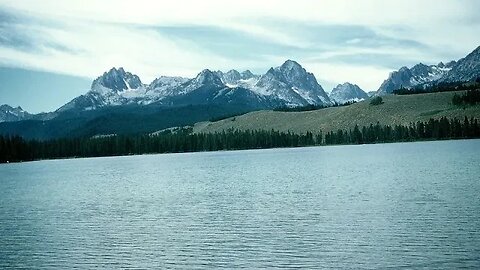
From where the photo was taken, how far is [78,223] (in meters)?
67.2

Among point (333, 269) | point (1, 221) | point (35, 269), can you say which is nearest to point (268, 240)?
point (333, 269)

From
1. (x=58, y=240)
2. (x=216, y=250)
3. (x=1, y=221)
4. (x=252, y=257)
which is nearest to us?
(x=252, y=257)

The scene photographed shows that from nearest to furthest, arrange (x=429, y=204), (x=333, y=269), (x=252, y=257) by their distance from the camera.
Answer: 1. (x=333, y=269)
2. (x=252, y=257)
3. (x=429, y=204)

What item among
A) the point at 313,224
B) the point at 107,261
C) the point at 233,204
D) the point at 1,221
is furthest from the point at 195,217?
the point at 1,221

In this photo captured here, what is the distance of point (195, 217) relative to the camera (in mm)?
66812

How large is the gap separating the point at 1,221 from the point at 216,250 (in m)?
40.0

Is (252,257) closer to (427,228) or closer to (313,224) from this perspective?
(313,224)

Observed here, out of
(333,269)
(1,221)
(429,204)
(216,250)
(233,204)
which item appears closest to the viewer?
(333,269)

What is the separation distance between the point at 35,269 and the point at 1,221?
1273 inches

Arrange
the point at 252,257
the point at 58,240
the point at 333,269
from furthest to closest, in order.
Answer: the point at 58,240 → the point at 252,257 → the point at 333,269

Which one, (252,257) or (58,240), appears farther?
(58,240)

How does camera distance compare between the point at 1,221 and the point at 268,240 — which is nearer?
the point at 268,240

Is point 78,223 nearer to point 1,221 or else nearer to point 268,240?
point 1,221

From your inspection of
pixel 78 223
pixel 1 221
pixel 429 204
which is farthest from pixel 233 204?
pixel 1 221
